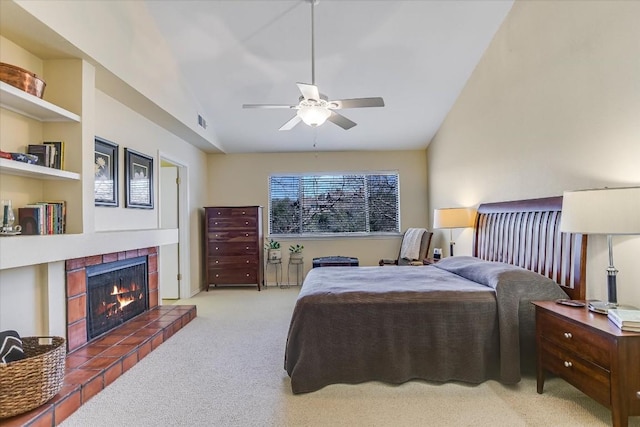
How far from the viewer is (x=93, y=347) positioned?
2.94 m

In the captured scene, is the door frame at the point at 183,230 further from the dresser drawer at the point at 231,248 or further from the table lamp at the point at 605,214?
the table lamp at the point at 605,214

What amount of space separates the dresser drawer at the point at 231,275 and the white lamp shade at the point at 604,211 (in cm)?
470

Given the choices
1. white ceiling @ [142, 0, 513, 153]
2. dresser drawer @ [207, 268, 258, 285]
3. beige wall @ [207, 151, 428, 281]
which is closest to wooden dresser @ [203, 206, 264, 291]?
dresser drawer @ [207, 268, 258, 285]

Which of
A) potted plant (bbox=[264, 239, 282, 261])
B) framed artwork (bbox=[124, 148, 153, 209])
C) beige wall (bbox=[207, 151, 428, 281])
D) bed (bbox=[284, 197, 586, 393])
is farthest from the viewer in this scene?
beige wall (bbox=[207, 151, 428, 281])

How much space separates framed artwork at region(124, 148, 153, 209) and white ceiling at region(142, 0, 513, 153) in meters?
1.18

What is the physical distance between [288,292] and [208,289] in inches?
54.2

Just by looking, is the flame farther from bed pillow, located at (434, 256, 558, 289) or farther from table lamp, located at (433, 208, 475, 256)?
table lamp, located at (433, 208, 475, 256)

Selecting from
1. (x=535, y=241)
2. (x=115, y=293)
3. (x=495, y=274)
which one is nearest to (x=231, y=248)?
(x=115, y=293)

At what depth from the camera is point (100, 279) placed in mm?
3324

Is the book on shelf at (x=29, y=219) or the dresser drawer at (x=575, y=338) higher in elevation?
the book on shelf at (x=29, y=219)

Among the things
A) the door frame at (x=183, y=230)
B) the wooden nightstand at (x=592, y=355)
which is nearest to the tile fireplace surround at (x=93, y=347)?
the door frame at (x=183, y=230)

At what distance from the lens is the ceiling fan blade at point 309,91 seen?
8.79 ft

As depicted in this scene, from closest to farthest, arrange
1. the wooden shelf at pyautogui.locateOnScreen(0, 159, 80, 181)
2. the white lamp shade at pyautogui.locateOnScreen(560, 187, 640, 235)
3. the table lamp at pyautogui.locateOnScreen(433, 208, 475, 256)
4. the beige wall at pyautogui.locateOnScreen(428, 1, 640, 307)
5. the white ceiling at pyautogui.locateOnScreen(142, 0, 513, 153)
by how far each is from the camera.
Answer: the white lamp shade at pyautogui.locateOnScreen(560, 187, 640, 235)
the wooden shelf at pyautogui.locateOnScreen(0, 159, 80, 181)
the beige wall at pyautogui.locateOnScreen(428, 1, 640, 307)
the white ceiling at pyautogui.locateOnScreen(142, 0, 513, 153)
the table lamp at pyautogui.locateOnScreen(433, 208, 475, 256)

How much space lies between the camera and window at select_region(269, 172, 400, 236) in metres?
6.50
